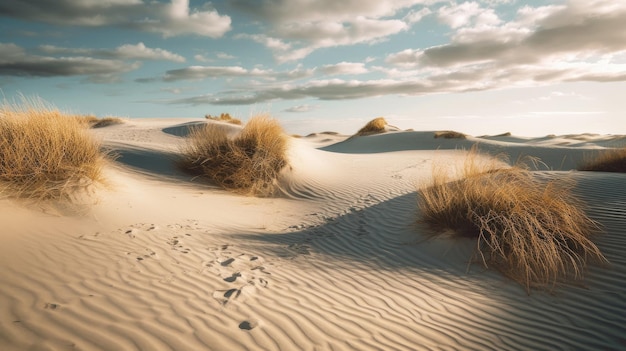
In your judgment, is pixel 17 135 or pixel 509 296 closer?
pixel 509 296

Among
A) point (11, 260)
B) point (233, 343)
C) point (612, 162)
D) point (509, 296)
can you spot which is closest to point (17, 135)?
point (11, 260)

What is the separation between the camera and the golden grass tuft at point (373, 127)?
990 inches

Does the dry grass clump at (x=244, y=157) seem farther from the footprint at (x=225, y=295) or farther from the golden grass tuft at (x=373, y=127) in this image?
the golden grass tuft at (x=373, y=127)

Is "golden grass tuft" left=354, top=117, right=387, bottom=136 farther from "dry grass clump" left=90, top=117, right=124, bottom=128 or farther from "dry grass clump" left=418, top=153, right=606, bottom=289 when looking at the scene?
"dry grass clump" left=418, top=153, right=606, bottom=289

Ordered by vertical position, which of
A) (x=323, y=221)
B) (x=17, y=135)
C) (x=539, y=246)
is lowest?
(x=323, y=221)

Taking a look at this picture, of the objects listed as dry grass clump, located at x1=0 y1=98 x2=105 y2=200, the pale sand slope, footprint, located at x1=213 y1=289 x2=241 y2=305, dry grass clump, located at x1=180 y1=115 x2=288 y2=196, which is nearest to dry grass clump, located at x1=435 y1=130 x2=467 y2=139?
dry grass clump, located at x1=180 y1=115 x2=288 y2=196

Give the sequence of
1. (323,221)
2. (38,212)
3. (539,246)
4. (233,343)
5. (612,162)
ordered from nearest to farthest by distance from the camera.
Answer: (233,343)
(539,246)
(38,212)
(323,221)
(612,162)

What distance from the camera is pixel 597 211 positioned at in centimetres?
495

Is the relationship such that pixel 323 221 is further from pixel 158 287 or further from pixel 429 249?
pixel 158 287

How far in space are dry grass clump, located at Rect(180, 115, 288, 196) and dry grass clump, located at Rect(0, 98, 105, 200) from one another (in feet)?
8.74

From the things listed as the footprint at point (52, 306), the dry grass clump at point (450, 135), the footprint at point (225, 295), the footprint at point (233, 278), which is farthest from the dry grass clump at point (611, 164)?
the footprint at point (52, 306)

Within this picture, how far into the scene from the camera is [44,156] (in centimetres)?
518

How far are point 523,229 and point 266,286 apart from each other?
3.07 metres

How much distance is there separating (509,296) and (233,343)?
2816 mm
